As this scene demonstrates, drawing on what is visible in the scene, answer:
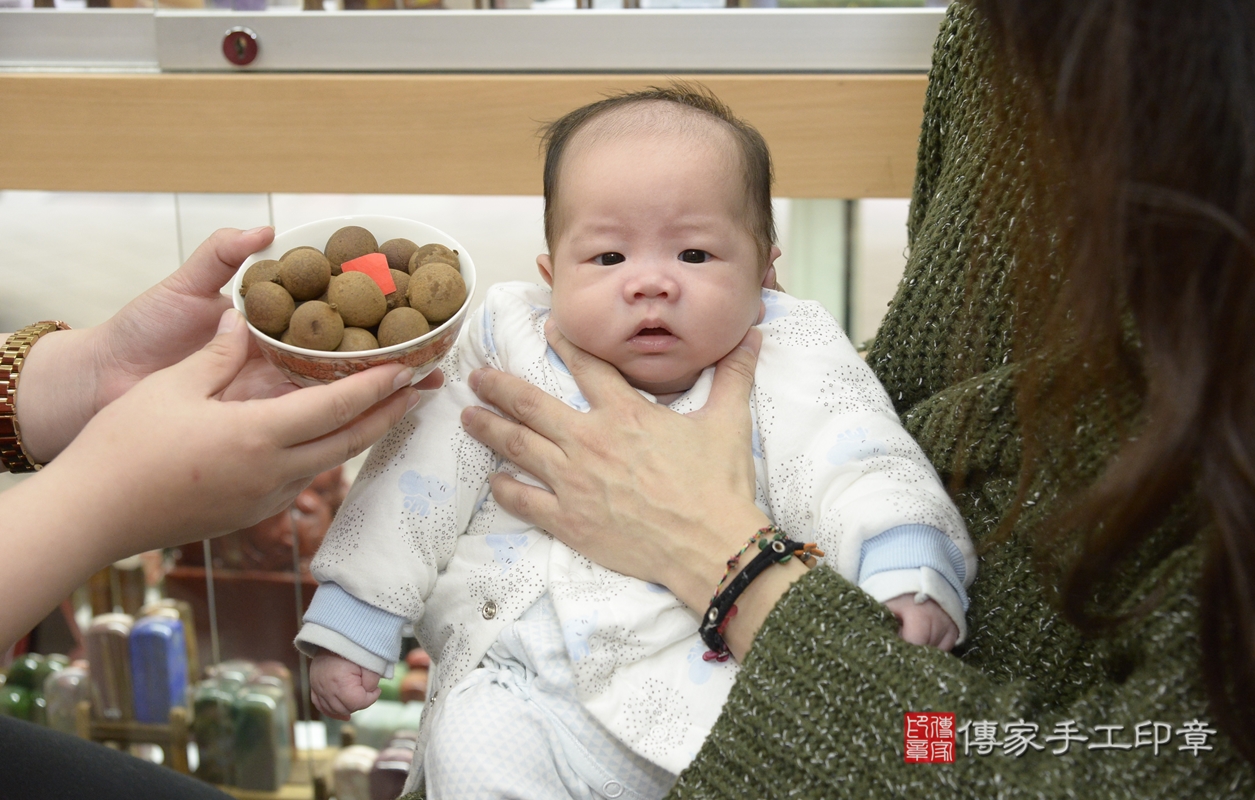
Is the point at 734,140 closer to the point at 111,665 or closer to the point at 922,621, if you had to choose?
the point at 922,621

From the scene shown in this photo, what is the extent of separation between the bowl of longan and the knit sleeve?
39cm

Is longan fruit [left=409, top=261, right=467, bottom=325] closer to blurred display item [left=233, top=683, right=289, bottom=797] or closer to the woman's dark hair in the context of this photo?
the woman's dark hair

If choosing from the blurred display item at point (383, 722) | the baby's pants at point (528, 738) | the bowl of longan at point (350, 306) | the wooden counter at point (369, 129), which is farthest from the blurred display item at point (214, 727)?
the bowl of longan at point (350, 306)

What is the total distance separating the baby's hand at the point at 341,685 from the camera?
0.93m

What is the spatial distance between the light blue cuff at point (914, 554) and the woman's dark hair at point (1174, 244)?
212 millimetres

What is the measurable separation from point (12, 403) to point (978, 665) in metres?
1.02

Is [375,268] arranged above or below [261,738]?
above

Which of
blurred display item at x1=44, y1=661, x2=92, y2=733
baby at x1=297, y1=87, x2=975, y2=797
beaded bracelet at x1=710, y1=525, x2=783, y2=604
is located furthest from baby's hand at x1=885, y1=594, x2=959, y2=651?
blurred display item at x1=44, y1=661, x2=92, y2=733

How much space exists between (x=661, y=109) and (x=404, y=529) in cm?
52

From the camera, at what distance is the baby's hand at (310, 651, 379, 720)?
93 centimetres

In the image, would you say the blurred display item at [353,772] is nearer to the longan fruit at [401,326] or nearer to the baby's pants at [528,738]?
the baby's pants at [528,738]

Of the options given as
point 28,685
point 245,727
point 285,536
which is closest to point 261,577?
point 285,536

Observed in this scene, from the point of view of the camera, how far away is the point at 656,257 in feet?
3.23

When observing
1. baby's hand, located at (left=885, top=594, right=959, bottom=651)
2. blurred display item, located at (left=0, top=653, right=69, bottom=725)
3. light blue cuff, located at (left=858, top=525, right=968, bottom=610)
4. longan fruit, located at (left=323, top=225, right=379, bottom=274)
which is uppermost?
longan fruit, located at (left=323, top=225, right=379, bottom=274)
